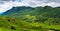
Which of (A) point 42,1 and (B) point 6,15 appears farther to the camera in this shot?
(A) point 42,1

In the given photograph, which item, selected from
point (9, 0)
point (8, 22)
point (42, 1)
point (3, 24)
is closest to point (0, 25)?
point (3, 24)

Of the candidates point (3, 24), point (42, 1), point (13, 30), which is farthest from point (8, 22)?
point (42, 1)

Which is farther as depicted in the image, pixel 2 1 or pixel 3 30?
pixel 2 1

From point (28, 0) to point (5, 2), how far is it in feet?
19.1

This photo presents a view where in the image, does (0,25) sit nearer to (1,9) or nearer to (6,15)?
(1,9)

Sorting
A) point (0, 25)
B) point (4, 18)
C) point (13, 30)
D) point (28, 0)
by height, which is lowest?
point (13, 30)

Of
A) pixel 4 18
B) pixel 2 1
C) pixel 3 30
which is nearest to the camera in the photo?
pixel 3 30

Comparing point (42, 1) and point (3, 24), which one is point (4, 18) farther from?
point (42, 1)

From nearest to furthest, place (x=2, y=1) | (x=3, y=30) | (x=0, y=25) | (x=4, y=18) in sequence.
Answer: (x=3, y=30)
(x=0, y=25)
(x=2, y=1)
(x=4, y=18)

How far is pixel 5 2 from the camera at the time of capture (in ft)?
138

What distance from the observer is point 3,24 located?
130ft

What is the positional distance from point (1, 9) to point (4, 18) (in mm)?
4635

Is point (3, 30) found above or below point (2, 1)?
below

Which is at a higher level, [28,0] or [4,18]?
[28,0]
